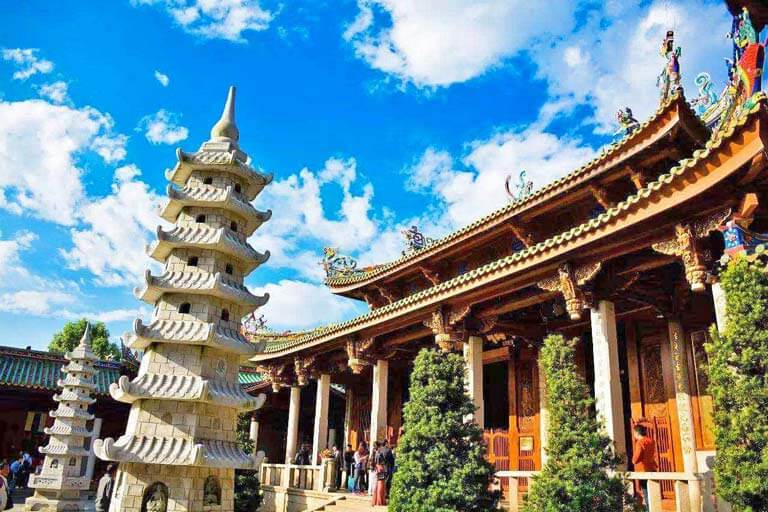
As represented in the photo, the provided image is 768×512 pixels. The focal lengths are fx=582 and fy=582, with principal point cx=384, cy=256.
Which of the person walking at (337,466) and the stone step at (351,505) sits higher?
the person walking at (337,466)

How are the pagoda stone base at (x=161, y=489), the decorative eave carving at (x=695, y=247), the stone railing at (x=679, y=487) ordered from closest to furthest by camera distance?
the stone railing at (x=679, y=487), the decorative eave carving at (x=695, y=247), the pagoda stone base at (x=161, y=489)

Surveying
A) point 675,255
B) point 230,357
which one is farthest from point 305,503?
point 675,255

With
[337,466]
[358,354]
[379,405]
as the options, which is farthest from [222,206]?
[337,466]

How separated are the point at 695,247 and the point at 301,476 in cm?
1263

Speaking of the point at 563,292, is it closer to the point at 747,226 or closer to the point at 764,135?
the point at 747,226

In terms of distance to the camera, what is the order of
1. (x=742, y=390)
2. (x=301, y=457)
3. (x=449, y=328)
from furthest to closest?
(x=301, y=457) < (x=449, y=328) < (x=742, y=390)

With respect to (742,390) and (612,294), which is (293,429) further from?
(742,390)

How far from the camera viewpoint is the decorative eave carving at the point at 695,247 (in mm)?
8211

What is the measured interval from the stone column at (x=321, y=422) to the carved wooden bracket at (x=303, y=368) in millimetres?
482

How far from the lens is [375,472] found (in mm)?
13164

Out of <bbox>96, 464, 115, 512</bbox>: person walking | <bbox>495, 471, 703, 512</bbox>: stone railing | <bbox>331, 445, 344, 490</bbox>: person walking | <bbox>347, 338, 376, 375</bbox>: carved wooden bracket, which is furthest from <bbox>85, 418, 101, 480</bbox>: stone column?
<bbox>495, 471, 703, 512</bbox>: stone railing

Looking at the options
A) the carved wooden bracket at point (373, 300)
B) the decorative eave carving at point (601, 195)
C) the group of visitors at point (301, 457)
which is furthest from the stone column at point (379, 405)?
the decorative eave carving at point (601, 195)

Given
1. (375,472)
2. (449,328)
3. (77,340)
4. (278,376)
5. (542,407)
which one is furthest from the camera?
(77,340)

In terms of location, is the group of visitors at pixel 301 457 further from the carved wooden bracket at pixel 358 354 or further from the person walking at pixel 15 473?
the person walking at pixel 15 473
